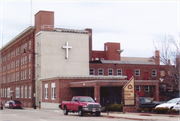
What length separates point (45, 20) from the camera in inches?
2336

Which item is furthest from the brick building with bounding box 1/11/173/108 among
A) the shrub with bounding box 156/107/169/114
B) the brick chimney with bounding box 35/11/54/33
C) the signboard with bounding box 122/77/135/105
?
the shrub with bounding box 156/107/169/114

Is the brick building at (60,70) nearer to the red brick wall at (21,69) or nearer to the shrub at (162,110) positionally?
the red brick wall at (21,69)

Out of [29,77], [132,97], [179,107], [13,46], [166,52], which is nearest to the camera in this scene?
[179,107]

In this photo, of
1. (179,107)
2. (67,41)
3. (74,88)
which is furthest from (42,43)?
(179,107)

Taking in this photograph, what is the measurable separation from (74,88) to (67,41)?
14.6 meters

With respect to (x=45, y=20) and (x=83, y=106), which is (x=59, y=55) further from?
(x=83, y=106)

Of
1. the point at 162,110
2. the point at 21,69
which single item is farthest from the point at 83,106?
the point at 21,69

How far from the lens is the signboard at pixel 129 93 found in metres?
29.7

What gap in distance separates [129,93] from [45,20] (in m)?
33.7

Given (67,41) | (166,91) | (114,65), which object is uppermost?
(67,41)

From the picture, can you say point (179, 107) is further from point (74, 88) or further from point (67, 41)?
point (67, 41)

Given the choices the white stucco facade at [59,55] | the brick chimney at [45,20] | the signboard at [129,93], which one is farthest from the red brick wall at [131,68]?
the signboard at [129,93]

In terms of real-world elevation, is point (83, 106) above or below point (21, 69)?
below

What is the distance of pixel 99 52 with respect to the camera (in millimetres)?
91500
